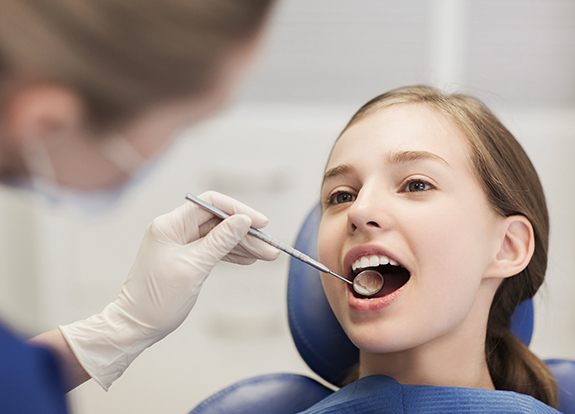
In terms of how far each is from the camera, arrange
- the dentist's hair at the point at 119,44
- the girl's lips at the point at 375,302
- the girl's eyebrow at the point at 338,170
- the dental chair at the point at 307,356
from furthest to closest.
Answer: the dental chair at the point at 307,356 → the girl's eyebrow at the point at 338,170 → the girl's lips at the point at 375,302 → the dentist's hair at the point at 119,44

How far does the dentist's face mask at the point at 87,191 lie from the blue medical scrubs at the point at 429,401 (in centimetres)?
55

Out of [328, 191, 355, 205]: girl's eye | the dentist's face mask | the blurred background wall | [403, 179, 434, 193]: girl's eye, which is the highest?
the blurred background wall

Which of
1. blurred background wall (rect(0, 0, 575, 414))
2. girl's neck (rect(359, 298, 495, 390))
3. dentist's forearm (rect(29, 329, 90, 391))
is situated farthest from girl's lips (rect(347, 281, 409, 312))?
blurred background wall (rect(0, 0, 575, 414))

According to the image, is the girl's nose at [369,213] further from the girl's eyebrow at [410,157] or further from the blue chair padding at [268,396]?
the blue chair padding at [268,396]

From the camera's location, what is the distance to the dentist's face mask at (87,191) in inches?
32.8

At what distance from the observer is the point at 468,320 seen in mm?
1372

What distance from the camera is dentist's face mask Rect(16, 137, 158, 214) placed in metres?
0.83

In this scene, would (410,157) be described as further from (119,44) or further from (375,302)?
(119,44)

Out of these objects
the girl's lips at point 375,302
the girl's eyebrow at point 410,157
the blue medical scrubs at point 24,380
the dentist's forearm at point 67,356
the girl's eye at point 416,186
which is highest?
the girl's eyebrow at point 410,157

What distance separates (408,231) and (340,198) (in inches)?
6.7

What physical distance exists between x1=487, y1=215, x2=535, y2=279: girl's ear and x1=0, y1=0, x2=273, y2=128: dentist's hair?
0.71 meters

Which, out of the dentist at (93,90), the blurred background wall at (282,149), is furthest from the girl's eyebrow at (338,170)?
the blurred background wall at (282,149)

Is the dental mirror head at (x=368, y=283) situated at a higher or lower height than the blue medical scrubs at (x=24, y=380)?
higher

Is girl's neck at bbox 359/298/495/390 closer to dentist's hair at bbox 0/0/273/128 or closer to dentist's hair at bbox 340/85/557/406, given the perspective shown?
dentist's hair at bbox 340/85/557/406
